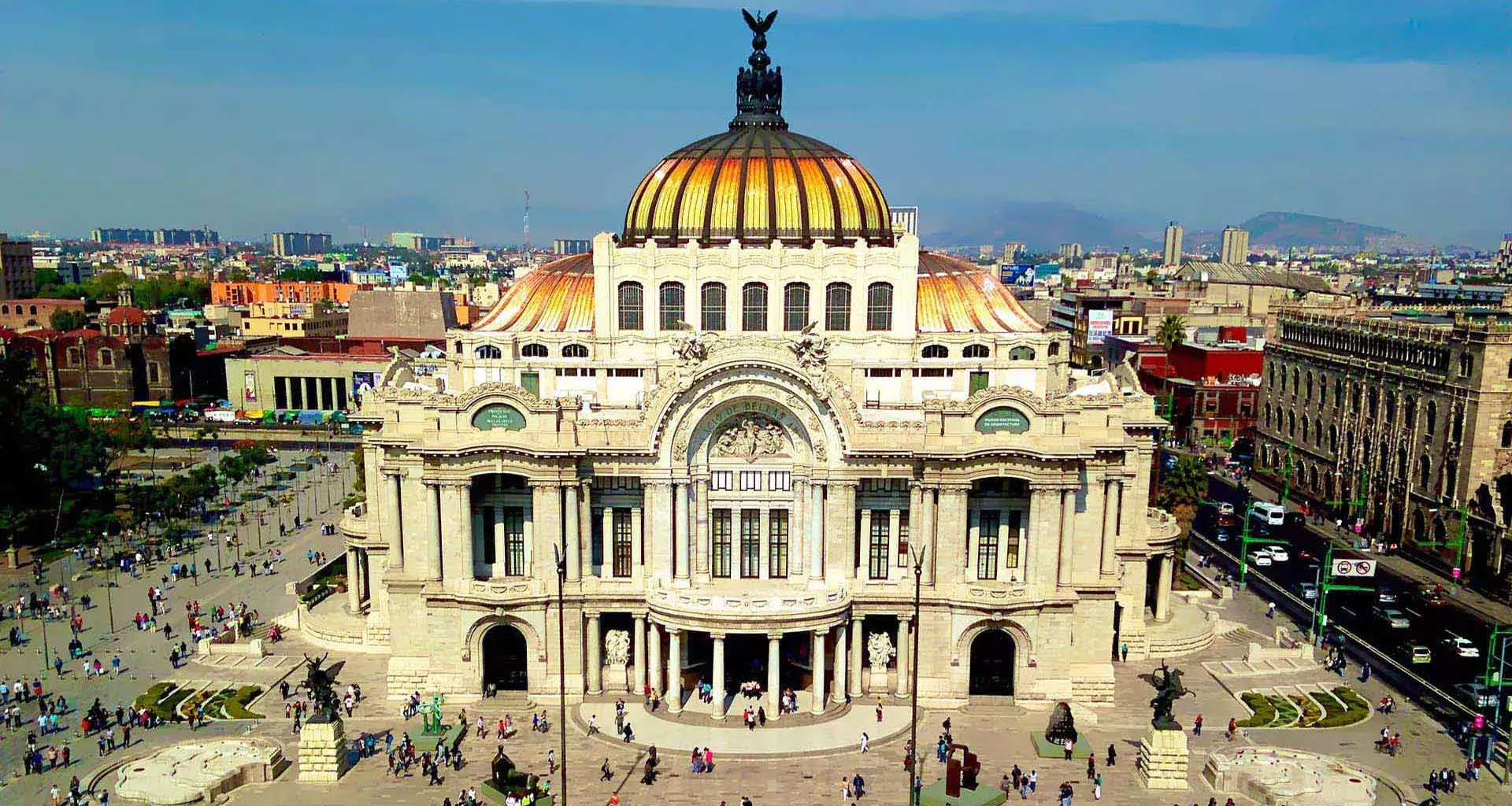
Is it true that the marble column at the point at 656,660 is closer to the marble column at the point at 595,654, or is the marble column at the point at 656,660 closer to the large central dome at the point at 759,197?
the marble column at the point at 595,654

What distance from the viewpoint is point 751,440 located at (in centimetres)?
5553

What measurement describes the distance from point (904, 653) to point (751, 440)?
1375cm

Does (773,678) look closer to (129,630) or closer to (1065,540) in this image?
(1065,540)

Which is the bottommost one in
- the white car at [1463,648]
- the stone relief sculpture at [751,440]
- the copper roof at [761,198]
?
the white car at [1463,648]

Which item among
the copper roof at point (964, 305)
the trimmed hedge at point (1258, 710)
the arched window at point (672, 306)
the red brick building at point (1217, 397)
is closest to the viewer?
the trimmed hedge at point (1258, 710)

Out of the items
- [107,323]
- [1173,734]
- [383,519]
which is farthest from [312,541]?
[107,323]

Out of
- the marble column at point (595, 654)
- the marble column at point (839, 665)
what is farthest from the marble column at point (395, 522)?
the marble column at point (839, 665)

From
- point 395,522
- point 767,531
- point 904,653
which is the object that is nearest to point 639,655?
point 767,531

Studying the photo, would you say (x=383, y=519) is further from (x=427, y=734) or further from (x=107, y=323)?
(x=107, y=323)

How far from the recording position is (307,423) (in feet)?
446

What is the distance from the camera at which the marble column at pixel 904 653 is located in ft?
185

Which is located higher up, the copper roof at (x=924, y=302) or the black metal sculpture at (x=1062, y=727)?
the copper roof at (x=924, y=302)

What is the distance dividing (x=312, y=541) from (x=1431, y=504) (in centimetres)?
8603

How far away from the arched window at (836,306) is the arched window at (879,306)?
122cm
